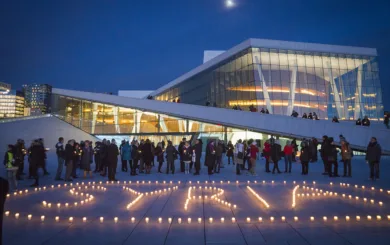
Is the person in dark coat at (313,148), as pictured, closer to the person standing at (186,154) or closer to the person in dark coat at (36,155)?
the person standing at (186,154)

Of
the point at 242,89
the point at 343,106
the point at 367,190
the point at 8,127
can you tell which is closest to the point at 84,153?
the point at 367,190

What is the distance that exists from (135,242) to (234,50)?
1256 inches

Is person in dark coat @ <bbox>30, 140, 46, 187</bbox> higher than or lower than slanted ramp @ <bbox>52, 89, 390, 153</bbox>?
lower

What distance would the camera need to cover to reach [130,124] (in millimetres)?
34344

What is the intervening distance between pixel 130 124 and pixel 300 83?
737 inches

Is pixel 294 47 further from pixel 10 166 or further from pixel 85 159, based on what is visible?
pixel 10 166

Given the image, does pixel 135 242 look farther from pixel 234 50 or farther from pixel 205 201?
pixel 234 50

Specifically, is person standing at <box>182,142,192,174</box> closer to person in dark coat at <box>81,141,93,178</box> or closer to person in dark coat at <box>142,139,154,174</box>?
person in dark coat at <box>142,139,154,174</box>

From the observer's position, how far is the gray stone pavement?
17.4 feet

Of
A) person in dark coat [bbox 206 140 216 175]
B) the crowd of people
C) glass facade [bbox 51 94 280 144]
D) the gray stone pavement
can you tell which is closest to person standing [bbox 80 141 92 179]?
the crowd of people

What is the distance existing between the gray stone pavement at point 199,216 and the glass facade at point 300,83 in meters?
23.2

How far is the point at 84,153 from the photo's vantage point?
13.9 metres

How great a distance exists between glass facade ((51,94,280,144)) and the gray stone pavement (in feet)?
63.4

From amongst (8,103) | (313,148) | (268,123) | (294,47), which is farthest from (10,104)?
(313,148)
